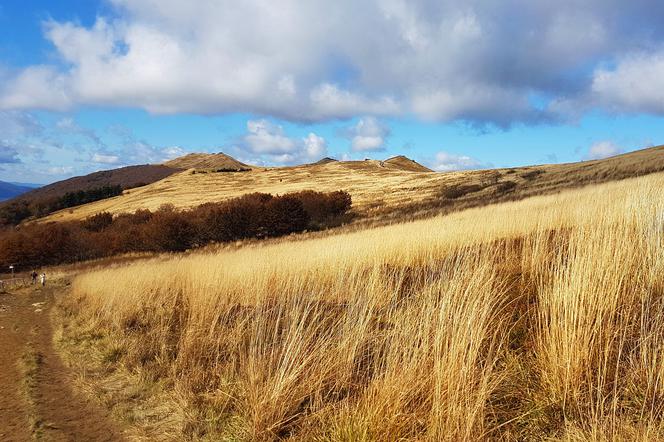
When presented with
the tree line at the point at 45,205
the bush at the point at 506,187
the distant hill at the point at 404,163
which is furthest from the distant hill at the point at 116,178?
the bush at the point at 506,187

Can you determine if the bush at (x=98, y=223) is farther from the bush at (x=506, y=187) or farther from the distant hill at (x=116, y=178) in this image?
the distant hill at (x=116, y=178)

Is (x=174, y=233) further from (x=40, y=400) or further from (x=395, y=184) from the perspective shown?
(x=40, y=400)

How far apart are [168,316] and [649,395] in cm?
779

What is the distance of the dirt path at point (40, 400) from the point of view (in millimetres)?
5414

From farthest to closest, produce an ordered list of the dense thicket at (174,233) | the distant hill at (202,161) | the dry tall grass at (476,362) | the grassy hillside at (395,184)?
1. the distant hill at (202,161)
2. the dense thicket at (174,233)
3. the grassy hillside at (395,184)
4. the dry tall grass at (476,362)

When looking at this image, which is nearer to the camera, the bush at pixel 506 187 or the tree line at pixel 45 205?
the bush at pixel 506 187

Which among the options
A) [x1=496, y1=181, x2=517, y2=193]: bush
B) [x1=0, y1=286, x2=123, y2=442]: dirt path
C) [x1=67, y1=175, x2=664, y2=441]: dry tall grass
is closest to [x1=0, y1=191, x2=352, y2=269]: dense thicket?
[x1=496, y1=181, x2=517, y2=193]: bush

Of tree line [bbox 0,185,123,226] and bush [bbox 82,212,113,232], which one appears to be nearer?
bush [bbox 82,212,113,232]

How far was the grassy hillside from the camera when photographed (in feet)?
109

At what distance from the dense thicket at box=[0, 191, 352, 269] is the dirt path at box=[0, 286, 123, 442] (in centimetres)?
2722

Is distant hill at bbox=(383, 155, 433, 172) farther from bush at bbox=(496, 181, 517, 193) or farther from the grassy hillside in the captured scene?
bush at bbox=(496, 181, 517, 193)

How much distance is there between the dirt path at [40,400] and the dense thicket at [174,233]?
27.2 meters

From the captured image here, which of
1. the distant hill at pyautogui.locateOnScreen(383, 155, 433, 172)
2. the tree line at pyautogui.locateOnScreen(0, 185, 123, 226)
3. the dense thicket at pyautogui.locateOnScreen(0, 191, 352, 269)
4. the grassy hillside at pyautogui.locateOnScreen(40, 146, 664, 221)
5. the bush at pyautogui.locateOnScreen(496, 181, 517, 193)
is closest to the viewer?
the grassy hillside at pyautogui.locateOnScreen(40, 146, 664, 221)

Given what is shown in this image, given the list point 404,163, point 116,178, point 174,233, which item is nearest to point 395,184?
point 174,233
